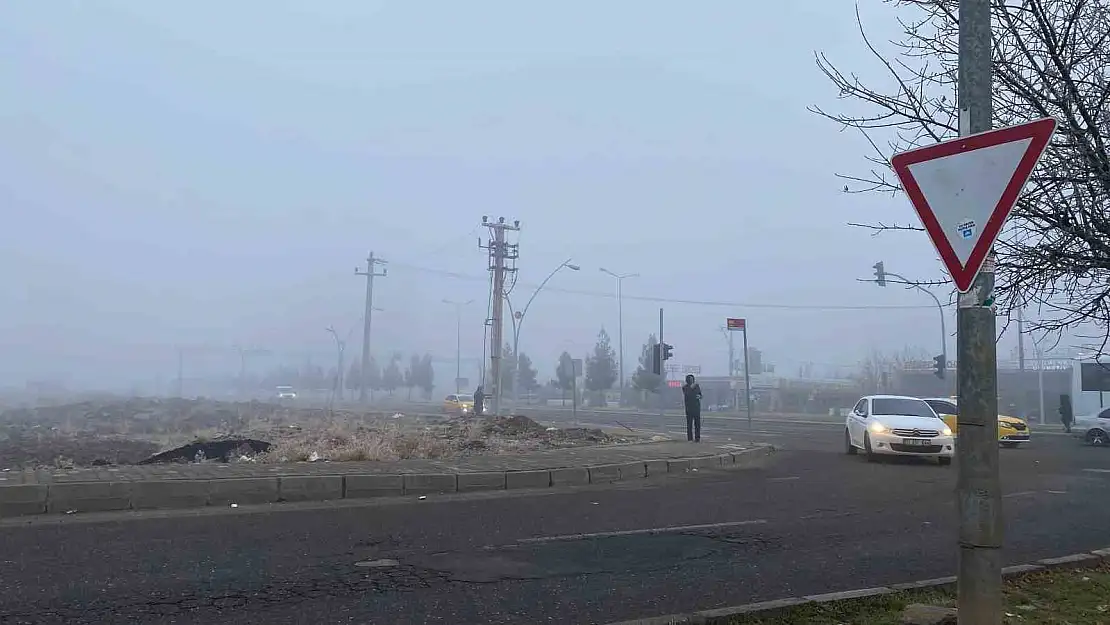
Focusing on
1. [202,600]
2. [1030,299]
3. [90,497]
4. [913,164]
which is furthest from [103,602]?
[1030,299]

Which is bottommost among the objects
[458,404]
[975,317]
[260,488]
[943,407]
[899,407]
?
[458,404]

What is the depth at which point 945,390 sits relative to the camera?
182 ft

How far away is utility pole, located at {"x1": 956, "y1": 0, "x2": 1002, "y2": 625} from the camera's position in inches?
149

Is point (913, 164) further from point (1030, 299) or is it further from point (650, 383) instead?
point (650, 383)

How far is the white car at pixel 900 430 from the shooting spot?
1758cm

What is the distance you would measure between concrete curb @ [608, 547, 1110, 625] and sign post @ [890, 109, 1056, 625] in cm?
189

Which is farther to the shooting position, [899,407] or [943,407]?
[943,407]

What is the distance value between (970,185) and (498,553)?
535cm

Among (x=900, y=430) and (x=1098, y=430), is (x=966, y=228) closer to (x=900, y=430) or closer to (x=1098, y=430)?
(x=900, y=430)

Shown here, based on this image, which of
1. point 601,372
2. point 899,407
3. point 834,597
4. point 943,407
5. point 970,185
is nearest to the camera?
point 970,185

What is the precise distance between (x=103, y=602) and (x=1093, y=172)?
699 centimetres

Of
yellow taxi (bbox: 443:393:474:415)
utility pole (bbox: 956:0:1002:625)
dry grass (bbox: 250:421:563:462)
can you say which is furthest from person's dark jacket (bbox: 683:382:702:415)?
yellow taxi (bbox: 443:393:474:415)

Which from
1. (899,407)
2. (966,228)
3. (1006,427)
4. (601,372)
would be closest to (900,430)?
(899,407)

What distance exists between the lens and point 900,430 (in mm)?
17797
